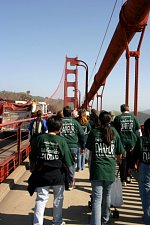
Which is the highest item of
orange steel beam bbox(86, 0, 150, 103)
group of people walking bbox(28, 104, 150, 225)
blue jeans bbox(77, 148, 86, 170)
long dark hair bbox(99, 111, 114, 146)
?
orange steel beam bbox(86, 0, 150, 103)

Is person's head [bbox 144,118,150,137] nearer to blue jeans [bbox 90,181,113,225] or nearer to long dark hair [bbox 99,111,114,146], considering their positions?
long dark hair [bbox 99,111,114,146]

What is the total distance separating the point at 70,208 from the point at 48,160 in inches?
65.4

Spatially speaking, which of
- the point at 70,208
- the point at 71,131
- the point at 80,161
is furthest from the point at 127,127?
the point at 80,161

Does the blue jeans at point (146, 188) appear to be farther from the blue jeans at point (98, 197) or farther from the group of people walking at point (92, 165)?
the blue jeans at point (98, 197)

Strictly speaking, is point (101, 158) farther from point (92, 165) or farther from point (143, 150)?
point (143, 150)

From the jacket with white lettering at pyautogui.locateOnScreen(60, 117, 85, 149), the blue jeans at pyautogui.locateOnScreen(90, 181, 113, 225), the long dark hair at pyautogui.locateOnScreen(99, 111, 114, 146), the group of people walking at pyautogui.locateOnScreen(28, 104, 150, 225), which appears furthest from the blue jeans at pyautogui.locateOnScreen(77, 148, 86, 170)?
the long dark hair at pyautogui.locateOnScreen(99, 111, 114, 146)

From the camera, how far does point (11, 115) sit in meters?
21.7

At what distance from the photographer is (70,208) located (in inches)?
217

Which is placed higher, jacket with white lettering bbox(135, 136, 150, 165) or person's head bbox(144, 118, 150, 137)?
person's head bbox(144, 118, 150, 137)

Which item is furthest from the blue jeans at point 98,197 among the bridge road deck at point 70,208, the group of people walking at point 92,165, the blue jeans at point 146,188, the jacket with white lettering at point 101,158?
the bridge road deck at point 70,208

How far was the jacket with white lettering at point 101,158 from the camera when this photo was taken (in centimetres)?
426

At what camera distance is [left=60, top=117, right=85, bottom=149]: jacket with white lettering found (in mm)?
6340

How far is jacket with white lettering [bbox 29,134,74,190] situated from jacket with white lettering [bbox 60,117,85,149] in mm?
2094

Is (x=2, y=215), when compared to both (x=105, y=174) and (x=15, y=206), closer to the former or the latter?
(x=15, y=206)
